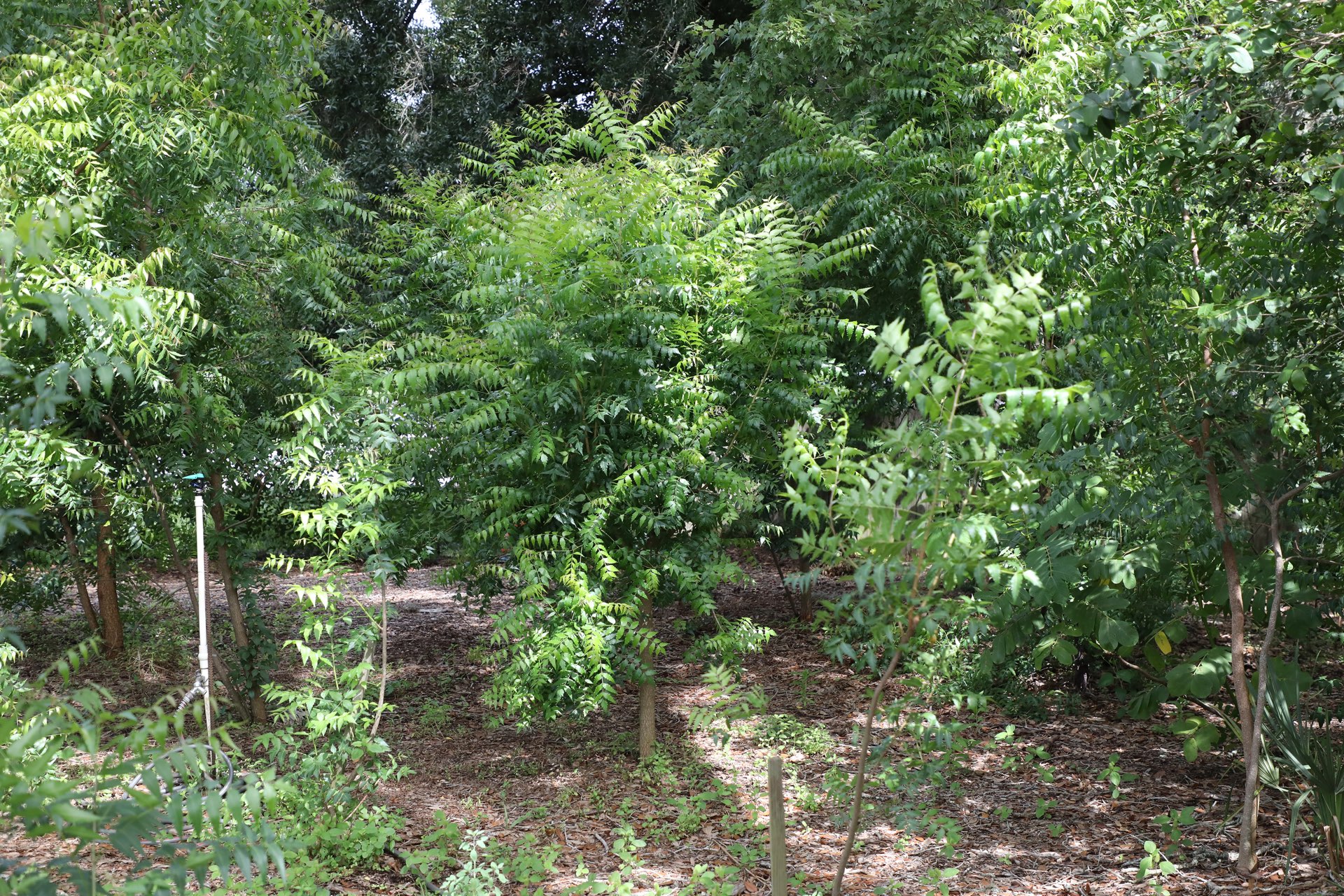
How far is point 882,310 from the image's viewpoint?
7.30m

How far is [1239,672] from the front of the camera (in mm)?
4055

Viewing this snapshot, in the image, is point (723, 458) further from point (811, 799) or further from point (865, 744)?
point (865, 744)

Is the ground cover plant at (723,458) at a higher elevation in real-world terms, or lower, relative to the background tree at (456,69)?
lower

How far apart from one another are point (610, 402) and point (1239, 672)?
3.14 meters

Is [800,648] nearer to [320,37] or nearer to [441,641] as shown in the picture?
[441,641]

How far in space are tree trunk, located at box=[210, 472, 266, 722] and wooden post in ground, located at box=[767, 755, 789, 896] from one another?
458 cm

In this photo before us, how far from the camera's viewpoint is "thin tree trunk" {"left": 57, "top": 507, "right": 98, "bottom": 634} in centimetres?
665

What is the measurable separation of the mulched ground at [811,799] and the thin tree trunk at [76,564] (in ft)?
1.74

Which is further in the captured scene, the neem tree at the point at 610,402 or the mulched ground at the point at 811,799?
the neem tree at the point at 610,402

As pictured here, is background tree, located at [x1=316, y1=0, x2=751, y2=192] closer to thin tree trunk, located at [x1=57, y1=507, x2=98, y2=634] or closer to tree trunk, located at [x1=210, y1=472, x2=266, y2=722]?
thin tree trunk, located at [x1=57, y1=507, x2=98, y2=634]

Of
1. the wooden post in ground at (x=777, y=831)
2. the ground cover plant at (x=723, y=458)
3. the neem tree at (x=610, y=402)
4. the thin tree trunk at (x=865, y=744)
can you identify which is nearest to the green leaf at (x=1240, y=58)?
the ground cover plant at (x=723, y=458)

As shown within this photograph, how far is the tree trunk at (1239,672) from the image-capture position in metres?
3.91

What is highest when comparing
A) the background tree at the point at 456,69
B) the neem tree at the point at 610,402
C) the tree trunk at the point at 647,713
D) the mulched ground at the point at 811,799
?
the background tree at the point at 456,69

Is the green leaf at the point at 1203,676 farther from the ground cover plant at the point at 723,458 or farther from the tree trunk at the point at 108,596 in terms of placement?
the tree trunk at the point at 108,596
